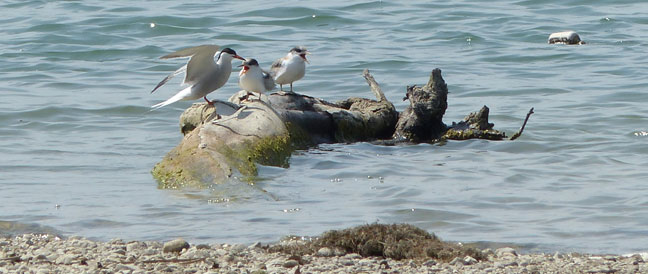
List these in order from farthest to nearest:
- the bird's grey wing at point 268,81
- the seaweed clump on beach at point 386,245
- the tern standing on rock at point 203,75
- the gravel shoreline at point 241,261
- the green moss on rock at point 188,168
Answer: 1. the bird's grey wing at point 268,81
2. the tern standing on rock at point 203,75
3. the green moss on rock at point 188,168
4. the seaweed clump on beach at point 386,245
5. the gravel shoreline at point 241,261

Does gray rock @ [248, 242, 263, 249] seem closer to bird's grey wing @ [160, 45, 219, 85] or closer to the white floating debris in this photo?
bird's grey wing @ [160, 45, 219, 85]

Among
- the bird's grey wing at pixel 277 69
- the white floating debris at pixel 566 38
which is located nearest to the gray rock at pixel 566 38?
the white floating debris at pixel 566 38

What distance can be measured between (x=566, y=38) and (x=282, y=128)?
9104 mm

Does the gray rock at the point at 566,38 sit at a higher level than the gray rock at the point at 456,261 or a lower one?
lower

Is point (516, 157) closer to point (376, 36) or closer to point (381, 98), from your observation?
point (381, 98)

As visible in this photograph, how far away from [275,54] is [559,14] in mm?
6470

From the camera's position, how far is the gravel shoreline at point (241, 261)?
5.55 m

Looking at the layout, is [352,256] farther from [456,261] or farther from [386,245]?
[456,261]

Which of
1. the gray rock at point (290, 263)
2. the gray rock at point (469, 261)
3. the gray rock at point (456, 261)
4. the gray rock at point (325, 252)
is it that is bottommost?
the gray rock at point (325, 252)

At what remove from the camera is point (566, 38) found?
16938mm

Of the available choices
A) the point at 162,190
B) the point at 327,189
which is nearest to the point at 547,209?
the point at 327,189

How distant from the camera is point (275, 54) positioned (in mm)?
16234

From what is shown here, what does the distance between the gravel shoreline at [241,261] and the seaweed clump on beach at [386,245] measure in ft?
0.24

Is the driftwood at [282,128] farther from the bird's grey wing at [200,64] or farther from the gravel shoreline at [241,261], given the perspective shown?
the gravel shoreline at [241,261]
